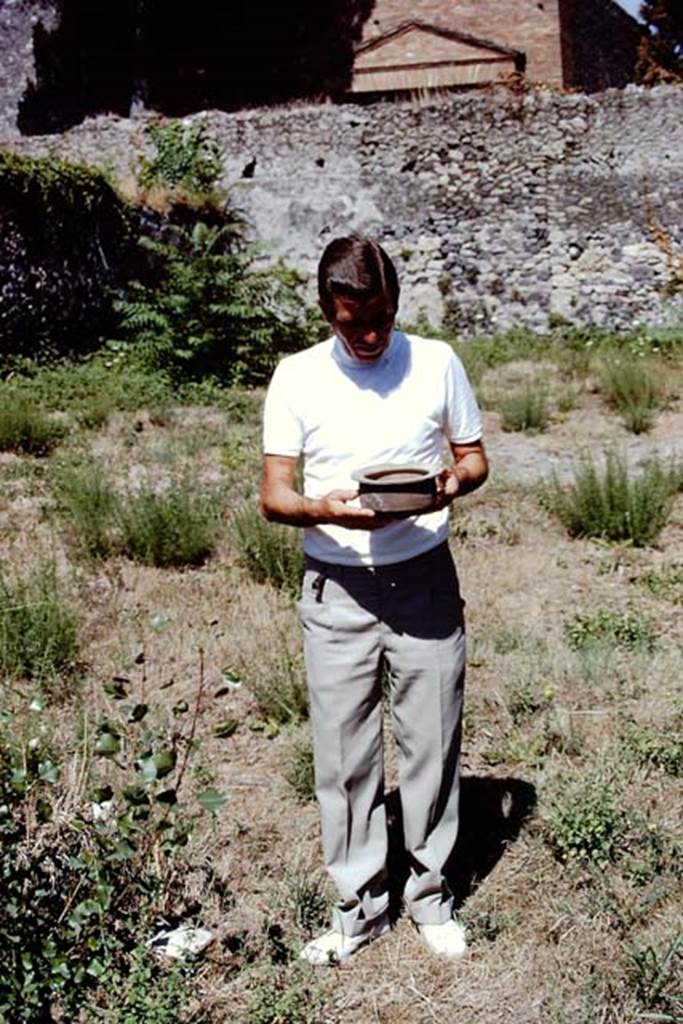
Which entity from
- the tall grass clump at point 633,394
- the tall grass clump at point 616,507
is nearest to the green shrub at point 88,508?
the tall grass clump at point 616,507

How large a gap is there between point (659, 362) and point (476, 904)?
10.4 m

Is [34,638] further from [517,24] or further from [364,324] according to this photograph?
[517,24]

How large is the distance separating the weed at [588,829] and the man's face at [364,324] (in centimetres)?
169

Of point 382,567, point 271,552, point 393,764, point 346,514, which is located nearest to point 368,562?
point 382,567

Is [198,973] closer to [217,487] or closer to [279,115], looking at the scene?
[217,487]

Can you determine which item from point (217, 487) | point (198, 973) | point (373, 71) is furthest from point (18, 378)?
point (373, 71)

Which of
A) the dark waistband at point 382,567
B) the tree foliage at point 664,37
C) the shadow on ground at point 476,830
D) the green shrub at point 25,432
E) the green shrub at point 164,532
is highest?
the tree foliage at point 664,37

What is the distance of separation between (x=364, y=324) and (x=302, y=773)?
1.86m

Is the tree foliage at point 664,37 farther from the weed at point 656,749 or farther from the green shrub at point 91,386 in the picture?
the weed at point 656,749

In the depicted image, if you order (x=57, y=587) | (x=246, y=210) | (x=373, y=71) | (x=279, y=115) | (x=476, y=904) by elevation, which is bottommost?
(x=476, y=904)

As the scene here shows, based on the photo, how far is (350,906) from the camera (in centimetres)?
294

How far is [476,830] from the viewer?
11.7 feet

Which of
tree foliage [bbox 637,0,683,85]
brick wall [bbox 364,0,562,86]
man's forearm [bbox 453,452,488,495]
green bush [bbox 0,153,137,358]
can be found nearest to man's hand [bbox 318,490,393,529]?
man's forearm [bbox 453,452,488,495]

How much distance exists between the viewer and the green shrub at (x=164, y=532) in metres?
6.12
